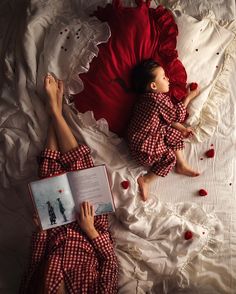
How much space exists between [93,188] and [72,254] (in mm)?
222

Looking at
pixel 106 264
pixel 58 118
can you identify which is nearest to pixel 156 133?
pixel 58 118

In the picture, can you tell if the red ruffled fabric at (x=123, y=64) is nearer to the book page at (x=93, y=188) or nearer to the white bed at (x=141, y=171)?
the white bed at (x=141, y=171)

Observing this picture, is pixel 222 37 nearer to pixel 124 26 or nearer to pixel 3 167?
pixel 124 26

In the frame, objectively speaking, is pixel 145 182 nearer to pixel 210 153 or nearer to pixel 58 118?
pixel 210 153

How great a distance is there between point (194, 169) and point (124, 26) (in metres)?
0.58

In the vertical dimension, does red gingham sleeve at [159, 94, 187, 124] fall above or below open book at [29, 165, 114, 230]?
above

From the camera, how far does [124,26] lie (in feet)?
4.29

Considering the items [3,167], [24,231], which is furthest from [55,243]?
[3,167]

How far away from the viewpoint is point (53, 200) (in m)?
1.17

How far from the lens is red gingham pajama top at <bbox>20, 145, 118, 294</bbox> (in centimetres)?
112

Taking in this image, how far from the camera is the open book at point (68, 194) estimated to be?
3.81 feet

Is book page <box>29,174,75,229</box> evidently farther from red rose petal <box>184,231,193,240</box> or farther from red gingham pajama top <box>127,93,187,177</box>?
red rose petal <box>184,231,193,240</box>

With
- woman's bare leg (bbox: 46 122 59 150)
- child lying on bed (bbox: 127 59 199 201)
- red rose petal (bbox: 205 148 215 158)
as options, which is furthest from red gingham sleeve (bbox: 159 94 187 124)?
woman's bare leg (bbox: 46 122 59 150)

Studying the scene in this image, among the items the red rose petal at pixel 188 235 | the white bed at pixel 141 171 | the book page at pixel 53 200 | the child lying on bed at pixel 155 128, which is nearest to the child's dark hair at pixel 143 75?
the child lying on bed at pixel 155 128
